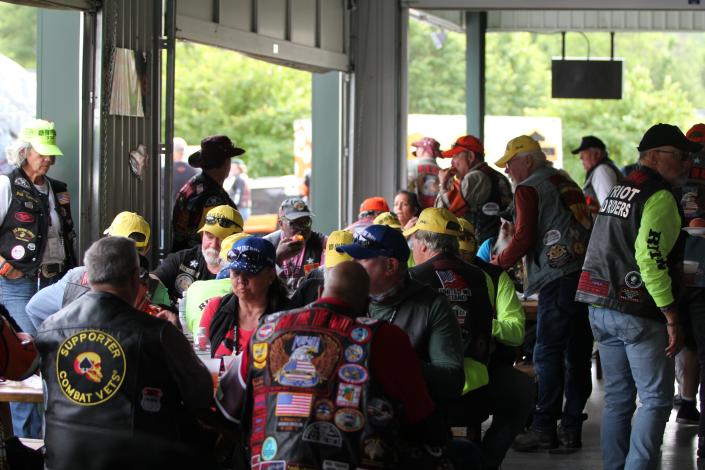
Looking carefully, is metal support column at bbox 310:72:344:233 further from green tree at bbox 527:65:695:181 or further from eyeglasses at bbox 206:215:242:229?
green tree at bbox 527:65:695:181

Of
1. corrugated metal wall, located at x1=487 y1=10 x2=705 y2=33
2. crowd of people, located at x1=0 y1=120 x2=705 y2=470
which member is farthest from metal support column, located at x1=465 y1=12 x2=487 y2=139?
crowd of people, located at x1=0 y1=120 x2=705 y2=470

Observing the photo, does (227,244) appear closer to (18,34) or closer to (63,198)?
(63,198)

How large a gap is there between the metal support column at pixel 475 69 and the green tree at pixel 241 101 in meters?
17.3

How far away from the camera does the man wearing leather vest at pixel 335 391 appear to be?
3.52 m

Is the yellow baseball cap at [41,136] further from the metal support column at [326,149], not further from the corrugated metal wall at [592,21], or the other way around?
the corrugated metal wall at [592,21]

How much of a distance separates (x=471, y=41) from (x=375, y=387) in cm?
1204

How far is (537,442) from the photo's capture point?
7.31 m

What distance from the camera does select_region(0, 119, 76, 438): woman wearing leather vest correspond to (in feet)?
23.3

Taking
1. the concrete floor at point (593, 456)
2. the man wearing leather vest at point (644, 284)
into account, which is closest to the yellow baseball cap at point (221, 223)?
the concrete floor at point (593, 456)

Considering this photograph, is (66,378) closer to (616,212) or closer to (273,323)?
(273,323)

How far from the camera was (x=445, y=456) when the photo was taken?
151 inches

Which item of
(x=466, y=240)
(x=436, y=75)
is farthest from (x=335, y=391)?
(x=436, y=75)

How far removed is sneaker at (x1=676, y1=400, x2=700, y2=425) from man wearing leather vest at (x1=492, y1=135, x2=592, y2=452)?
1209 millimetres

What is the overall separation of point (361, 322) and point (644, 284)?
7.85 feet
